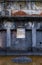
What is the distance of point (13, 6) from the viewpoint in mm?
14430

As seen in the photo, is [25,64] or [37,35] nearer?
[25,64]

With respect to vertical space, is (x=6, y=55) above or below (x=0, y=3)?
below

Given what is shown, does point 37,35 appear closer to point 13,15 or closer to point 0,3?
point 13,15

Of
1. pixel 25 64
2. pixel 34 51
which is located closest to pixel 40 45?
pixel 34 51

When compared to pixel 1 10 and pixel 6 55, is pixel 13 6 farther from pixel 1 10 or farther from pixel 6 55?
pixel 6 55

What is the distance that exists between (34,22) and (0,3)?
2597mm

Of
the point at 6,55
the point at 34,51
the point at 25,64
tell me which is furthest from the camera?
the point at 34,51

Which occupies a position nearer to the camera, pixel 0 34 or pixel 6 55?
pixel 6 55

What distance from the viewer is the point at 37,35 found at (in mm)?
14133

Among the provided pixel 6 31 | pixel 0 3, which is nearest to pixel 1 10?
pixel 0 3

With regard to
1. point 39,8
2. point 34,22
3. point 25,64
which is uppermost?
point 39,8

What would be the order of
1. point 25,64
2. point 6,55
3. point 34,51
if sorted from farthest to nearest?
1. point 34,51
2. point 6,55
3. point 25,64

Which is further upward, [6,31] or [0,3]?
[0,3]

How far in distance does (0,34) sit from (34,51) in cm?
248
